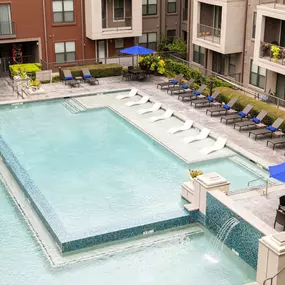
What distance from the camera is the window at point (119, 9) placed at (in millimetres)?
42062

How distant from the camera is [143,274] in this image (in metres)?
17.4

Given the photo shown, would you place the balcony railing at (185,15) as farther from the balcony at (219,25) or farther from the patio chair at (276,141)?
the patio chair at (276,141)

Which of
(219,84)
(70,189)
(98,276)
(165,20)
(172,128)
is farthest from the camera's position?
(165,20)

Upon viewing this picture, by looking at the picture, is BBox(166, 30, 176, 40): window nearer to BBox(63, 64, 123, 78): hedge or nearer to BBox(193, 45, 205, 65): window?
BBox(193, 45, 205, 65): window

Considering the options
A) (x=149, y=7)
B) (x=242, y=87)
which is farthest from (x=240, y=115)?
(x=149, y=7)

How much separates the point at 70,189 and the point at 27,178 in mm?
1976

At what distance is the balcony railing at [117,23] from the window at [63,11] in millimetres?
2480

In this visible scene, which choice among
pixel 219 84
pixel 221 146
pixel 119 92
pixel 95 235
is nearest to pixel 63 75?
pixel 119 92

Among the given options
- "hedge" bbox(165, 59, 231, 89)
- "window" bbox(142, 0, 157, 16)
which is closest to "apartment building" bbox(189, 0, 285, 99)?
"hedge" bbox(165, 59, 231, 89)

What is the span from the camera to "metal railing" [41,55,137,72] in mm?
40503

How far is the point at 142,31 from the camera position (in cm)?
4484

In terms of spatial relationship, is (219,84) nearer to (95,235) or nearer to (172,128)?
(172,128)

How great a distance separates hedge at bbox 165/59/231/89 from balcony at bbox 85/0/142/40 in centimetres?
436

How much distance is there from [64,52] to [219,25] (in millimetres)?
11389
